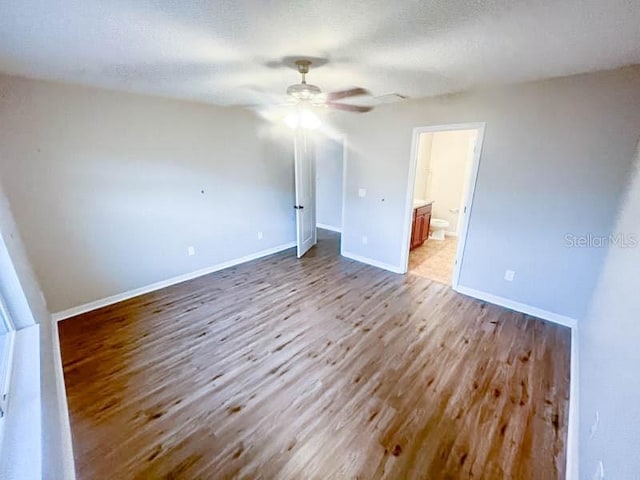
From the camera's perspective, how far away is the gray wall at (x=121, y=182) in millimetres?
2543

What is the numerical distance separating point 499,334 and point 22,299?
3.66m

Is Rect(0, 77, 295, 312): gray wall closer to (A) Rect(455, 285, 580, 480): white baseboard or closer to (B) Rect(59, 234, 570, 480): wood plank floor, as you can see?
(B) Rect(59, 234, 570, 480): wood plank floor

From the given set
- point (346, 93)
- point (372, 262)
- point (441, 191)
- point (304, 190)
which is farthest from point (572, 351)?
point (441, 191)

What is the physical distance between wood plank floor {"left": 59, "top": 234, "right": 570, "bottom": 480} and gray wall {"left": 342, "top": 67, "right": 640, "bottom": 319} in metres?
0.47

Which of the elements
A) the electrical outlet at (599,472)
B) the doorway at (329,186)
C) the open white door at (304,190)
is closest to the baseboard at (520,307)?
the electrical outlet at (599,472)

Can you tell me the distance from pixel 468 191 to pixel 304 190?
2.42 m

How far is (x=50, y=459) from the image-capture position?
3.81 ft

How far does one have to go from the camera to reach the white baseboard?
1.55 meters

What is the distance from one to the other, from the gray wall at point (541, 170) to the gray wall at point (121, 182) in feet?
7.21

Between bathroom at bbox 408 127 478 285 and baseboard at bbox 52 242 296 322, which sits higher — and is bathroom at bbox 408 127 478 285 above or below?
above

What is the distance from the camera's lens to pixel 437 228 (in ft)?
18.3

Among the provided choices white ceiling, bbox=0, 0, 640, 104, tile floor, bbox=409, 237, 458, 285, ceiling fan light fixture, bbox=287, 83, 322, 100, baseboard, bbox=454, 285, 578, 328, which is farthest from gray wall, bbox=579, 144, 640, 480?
ceiling fan light fixture, bbox=287, 83, 322, 100

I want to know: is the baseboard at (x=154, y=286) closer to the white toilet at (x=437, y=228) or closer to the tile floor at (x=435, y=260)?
the tile floor at (x=435, y=260)

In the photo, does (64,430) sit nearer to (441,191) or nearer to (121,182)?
(121,182)
